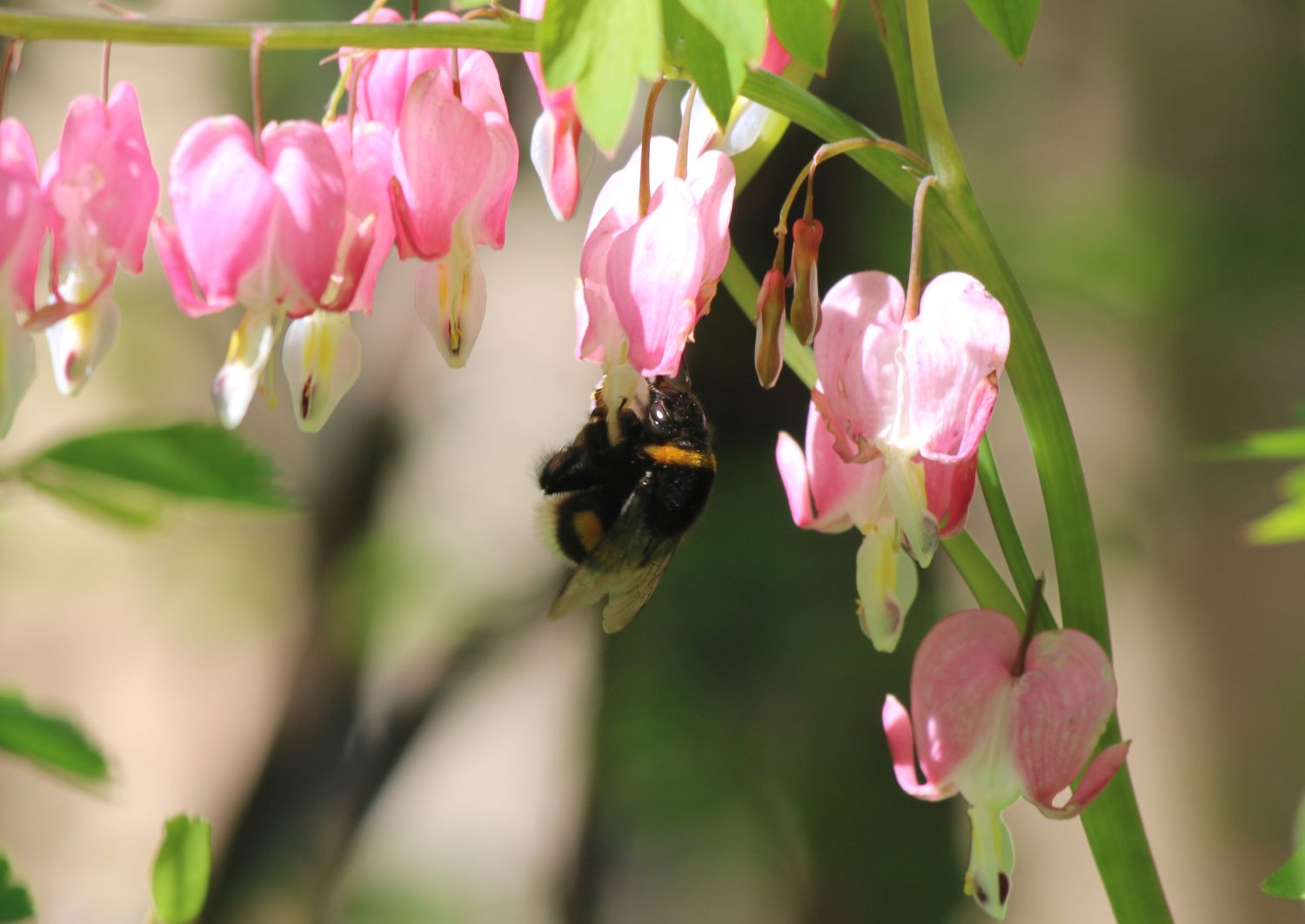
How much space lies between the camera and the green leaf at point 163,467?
769mm

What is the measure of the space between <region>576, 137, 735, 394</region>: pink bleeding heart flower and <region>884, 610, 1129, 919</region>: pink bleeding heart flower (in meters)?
0.25

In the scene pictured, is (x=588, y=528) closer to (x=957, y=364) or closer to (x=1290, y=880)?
(x=957, y=364)

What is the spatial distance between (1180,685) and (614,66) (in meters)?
3.30

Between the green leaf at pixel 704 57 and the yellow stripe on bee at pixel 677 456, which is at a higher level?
the green leaf at pixel 704 57

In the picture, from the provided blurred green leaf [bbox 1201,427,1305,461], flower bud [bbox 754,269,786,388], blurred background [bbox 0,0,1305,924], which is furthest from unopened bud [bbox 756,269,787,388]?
blurred background [bbox 0,0,1305,924]

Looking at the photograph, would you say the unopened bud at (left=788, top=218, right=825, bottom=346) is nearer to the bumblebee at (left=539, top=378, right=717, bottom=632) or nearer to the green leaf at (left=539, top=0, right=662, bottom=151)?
the green leaf at (left=539, top=0, right=662, bottom=151)

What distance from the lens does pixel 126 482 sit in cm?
77

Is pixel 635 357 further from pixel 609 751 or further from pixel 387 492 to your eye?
pixel 387 492

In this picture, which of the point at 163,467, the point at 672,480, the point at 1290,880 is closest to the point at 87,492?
the point at 163,467

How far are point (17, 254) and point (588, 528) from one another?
1.56 feet

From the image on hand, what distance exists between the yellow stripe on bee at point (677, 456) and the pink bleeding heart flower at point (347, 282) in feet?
0.84

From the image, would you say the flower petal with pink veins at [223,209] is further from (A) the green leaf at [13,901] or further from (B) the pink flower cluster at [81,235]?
(A) the green leaf at [13,901]

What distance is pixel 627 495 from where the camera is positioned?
1.06 meters

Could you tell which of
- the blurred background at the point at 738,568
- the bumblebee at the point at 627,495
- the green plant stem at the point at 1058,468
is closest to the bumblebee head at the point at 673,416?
the bumblebee at the point at 627,495
